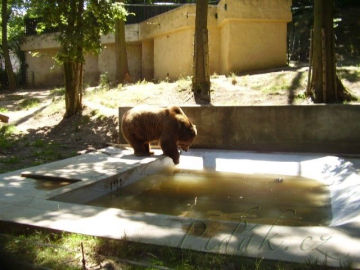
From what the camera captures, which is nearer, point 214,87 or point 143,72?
point 214,87

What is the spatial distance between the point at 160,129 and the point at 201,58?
5706 mm

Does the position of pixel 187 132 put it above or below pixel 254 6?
below

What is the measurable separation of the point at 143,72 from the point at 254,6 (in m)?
8.94

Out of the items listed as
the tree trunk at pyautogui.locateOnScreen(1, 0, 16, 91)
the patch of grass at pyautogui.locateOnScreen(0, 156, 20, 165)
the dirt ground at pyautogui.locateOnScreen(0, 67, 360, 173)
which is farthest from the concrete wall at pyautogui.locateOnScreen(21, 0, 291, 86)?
the patch of grass at pyautogui.locateOnScreen(0, 156, 20, 165)

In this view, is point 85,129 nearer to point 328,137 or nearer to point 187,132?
point 187,132

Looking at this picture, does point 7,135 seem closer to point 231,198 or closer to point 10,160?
point 10,160

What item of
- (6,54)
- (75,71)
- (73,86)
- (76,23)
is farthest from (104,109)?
(6,54)

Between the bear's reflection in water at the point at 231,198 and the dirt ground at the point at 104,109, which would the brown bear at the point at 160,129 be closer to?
the bear's reflection in water at the point at 231,198

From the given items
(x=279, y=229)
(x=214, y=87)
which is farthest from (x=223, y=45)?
(x=279, y=229)

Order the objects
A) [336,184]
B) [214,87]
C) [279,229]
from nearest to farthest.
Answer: [279,229] < [336,184] < [214,87]

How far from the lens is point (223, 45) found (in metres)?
18.5

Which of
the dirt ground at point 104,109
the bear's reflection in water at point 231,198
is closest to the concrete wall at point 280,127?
the bear's reflection in water at point 231,198

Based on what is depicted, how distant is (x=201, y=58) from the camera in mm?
14164

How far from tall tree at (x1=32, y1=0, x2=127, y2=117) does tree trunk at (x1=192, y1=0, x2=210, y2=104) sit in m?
2.65
